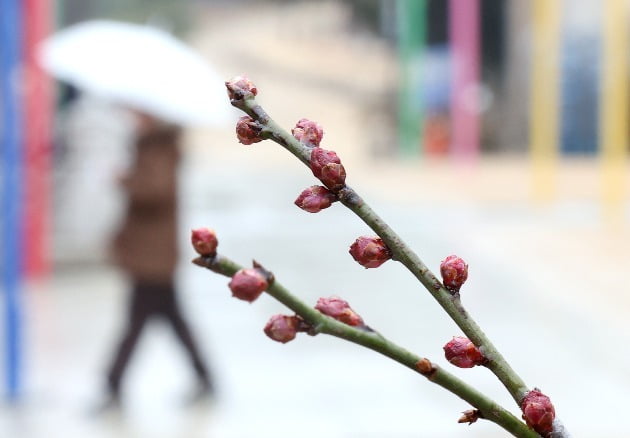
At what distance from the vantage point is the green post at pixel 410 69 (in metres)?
17.1

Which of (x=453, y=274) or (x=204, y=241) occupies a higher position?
(x=453, y=274)

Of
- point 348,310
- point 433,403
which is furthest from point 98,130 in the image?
point 348,310

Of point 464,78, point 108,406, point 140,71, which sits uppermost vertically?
point 464,78

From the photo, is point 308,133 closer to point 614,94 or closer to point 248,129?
point 248,129

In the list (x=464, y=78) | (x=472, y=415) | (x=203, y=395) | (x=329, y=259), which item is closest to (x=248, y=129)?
(x=472, y=415)

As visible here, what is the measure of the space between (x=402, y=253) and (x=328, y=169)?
9cm

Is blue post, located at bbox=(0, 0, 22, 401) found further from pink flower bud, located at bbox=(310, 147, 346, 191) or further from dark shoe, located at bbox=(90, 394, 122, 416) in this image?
pink flower bud, located at bbox=(310, 147, 346, 191)

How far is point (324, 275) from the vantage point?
24.7ft

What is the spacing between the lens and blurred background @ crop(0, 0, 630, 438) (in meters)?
4.65

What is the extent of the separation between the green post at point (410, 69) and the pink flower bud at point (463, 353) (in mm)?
16429

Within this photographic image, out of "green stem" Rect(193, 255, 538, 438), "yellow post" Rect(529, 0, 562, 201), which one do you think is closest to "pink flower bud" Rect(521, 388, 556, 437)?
"green stem" Rect(193, 255, 538, 438)

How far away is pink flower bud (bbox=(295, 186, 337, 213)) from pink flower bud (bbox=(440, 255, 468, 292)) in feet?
0.35

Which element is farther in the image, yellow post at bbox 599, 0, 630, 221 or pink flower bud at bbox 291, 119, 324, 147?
yellow post at bbox 599, 0, 630, 221

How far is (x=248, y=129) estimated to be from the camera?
75 cm
